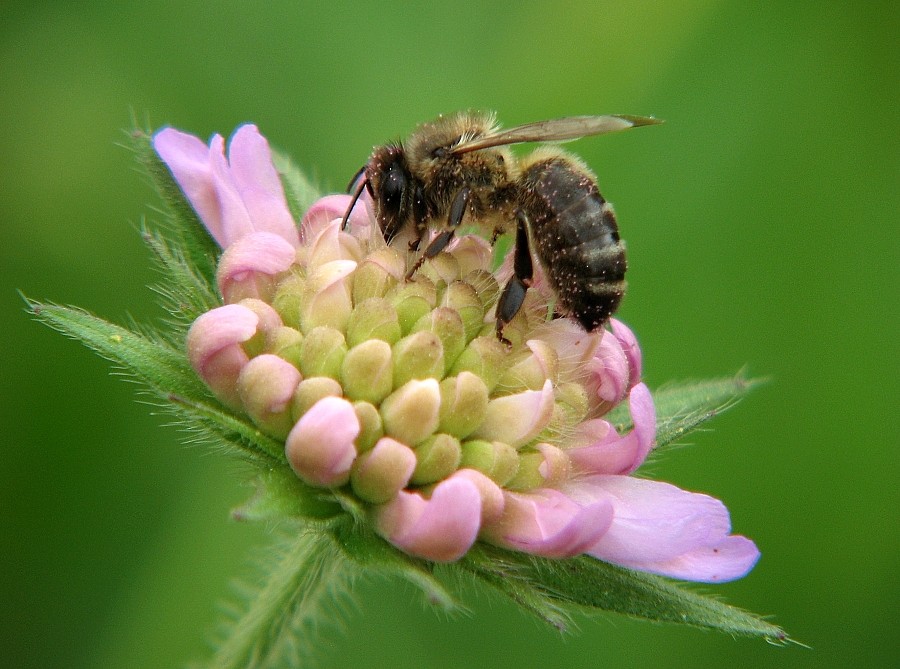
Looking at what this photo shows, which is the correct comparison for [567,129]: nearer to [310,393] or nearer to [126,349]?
[310,393]

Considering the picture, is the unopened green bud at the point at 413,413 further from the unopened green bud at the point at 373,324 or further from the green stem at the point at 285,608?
the green stem at the point at 285,608

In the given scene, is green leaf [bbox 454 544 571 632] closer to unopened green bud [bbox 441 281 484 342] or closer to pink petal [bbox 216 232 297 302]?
unopened green bud [bbox 441 281 484 342]

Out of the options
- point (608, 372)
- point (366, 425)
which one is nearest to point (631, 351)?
point (608, 372)

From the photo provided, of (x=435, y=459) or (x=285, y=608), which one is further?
(x=285, y=608)

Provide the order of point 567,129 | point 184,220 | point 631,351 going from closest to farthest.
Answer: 1. point 567,129
2. point 631,351
3. point 184,220

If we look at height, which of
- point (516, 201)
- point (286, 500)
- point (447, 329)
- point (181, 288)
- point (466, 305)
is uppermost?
point (516, 201)

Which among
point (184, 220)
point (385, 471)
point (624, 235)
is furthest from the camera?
point (624, 235)

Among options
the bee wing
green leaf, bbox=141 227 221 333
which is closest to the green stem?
green leaf, bbox=141 227 221 333

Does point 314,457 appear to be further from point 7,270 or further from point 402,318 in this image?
point 7,270
